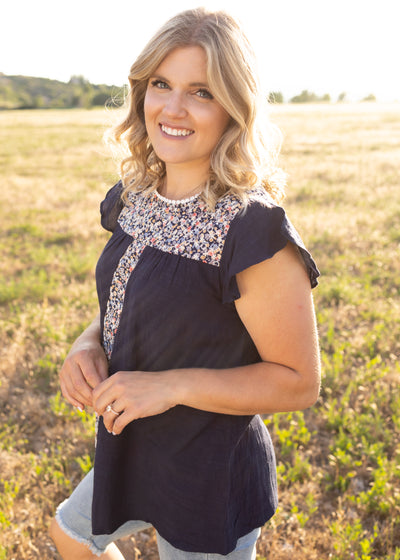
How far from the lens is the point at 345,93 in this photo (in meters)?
95.4

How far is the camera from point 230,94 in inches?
69.0

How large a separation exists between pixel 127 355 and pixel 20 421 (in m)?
2.53

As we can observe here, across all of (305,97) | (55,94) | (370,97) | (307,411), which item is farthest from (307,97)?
(307,411)

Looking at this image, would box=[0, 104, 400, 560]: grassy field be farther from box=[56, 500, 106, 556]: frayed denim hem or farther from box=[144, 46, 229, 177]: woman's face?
box=[56, 500, 106, 556]: frayed denim hem

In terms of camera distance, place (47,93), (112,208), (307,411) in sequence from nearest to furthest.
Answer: (112,208) < (307,411) < (47,93)

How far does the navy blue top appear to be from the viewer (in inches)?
63.7

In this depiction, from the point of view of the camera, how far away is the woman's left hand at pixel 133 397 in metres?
1.59

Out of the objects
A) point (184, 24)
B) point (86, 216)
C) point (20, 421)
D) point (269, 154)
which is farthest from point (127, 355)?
point (86, 216)

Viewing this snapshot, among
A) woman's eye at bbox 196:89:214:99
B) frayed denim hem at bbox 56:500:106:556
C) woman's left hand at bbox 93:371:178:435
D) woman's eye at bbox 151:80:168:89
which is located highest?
woman's eye at bbox 151:80:168:89

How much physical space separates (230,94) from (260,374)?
971mm

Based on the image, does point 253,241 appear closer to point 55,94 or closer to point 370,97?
point 370,97

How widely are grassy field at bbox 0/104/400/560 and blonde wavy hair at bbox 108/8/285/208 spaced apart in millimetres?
811

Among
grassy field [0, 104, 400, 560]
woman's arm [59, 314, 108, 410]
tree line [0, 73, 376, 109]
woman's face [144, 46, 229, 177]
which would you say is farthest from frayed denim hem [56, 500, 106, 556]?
tree line [0, 73, 376, 109]

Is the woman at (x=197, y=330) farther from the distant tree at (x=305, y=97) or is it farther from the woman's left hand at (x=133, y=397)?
the distant tree at (x=305, y=97)
